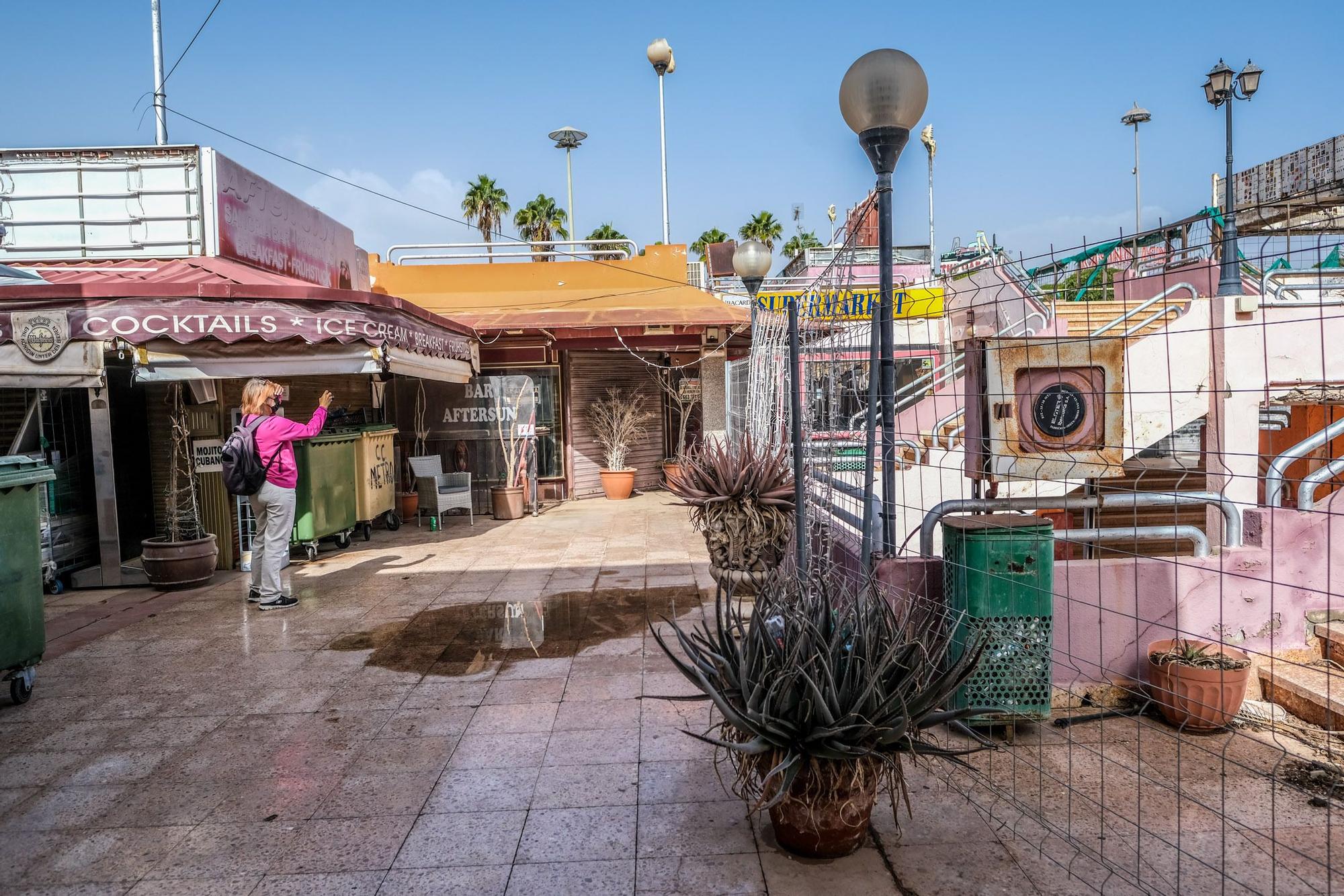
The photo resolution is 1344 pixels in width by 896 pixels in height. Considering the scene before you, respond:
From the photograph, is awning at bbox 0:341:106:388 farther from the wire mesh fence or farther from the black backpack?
the wire mesh fence

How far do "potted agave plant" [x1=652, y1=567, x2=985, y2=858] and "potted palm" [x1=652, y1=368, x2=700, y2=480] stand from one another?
37.7 ft

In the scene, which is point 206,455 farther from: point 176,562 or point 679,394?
point 679,394

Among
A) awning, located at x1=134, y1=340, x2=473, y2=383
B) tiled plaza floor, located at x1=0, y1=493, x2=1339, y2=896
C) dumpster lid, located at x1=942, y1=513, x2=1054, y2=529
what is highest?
awning, located at x1=134, y1=340, x2=473, y2=383

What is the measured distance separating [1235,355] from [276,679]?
24.7 feet

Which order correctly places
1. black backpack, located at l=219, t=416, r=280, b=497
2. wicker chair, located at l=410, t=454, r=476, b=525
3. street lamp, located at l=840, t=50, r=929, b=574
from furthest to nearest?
1. wicker chair, located at l=410, t=454, r=476, b=525
2. black backpack, located at l=219, t=416, r=280, b=497
3. street lamp, located at l=840, t=50, r=929, b=574

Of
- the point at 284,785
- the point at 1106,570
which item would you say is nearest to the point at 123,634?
the point at 284,785

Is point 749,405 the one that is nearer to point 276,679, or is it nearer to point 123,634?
point 276,679

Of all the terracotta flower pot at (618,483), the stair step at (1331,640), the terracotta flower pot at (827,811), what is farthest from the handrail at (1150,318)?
the terracotta flower pot at (618,483)

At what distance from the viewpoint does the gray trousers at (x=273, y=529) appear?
23.4 feet

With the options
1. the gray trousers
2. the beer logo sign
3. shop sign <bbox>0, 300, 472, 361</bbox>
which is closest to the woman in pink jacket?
the gray trousers

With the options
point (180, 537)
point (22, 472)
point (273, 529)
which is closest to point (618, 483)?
point (180, 537)

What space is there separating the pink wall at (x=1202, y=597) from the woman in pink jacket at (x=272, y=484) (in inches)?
226

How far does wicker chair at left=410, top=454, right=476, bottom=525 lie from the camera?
1152 cm

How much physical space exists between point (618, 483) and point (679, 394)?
7.74 ft
